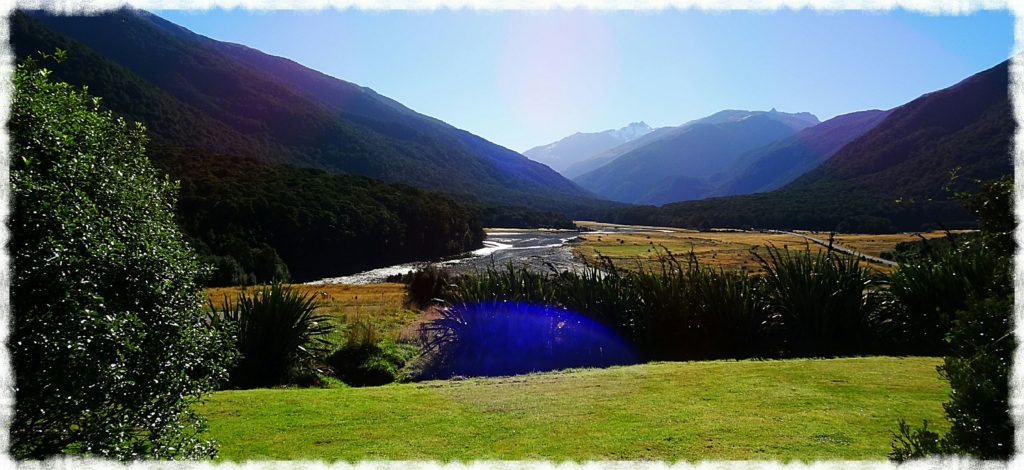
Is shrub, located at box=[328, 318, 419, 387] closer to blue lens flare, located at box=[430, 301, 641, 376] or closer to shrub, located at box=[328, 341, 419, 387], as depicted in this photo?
shrub, located at box=[328, 341, 419, 387]

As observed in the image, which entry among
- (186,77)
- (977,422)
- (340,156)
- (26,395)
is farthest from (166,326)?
(186,77)

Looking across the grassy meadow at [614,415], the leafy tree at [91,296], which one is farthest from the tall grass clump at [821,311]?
the leafy tree at [91,296]

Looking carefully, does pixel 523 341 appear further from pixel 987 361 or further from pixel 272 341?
pixel 987 361

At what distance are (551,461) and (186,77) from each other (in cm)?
22196

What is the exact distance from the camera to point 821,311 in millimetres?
10461

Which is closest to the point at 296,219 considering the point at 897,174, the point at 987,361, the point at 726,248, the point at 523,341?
the point at 726,248

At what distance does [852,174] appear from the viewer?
504 feet

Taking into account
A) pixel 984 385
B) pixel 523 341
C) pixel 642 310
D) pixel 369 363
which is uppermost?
pixel 984 385

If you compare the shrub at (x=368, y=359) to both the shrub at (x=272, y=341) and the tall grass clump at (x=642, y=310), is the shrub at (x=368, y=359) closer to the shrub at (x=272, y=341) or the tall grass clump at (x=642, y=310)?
the shrub at (x=272, y=341)

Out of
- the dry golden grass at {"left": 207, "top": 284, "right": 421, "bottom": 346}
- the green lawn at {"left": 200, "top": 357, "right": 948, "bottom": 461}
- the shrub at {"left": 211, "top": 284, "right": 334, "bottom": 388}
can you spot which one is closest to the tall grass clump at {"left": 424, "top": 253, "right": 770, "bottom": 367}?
the shrub at {"left": 211, "top": 284, "right": 334, "bottom": 388}

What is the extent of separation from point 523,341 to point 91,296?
334 inches

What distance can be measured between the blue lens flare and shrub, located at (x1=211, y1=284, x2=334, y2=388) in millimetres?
2715

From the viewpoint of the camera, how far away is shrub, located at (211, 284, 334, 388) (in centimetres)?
1068

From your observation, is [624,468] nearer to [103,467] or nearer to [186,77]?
[103,467]
